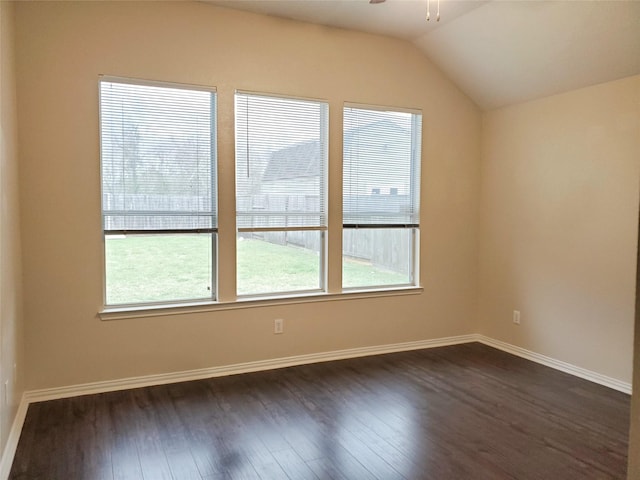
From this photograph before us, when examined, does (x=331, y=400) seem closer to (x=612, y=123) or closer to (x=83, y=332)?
(x=83, y=332)

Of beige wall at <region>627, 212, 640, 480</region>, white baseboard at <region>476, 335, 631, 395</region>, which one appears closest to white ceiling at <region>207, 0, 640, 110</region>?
white baseboard at <region>476, 335, 631, 395</region>

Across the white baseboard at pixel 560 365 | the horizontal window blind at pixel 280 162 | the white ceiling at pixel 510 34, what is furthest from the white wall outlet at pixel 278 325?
the white ceiling at pixel 510 34

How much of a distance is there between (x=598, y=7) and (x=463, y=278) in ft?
8.52

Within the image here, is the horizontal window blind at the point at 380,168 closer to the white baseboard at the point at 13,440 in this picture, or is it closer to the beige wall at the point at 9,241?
the beige wall at the point at 9,241

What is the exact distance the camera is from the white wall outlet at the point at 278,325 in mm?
3910

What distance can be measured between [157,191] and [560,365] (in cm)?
364

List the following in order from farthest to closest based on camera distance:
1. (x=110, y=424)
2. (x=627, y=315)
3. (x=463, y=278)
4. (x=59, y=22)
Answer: (x=463, y=278) → (x=627, y=315) → (x=59, y=22) → (x=110, y=424)

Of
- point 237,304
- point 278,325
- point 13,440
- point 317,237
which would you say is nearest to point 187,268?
point 237,304

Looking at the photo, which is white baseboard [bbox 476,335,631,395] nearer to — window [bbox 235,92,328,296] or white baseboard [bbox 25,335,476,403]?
white baseboard [bbox 25,335,476,403]

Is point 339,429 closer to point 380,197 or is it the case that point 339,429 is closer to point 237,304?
point 237,304

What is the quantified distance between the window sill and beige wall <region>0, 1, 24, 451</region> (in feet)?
1.97

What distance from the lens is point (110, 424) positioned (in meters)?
2.86

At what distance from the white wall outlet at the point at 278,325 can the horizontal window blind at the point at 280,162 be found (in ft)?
2.61

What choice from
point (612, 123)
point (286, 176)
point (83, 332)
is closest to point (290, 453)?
point (83, 332)
